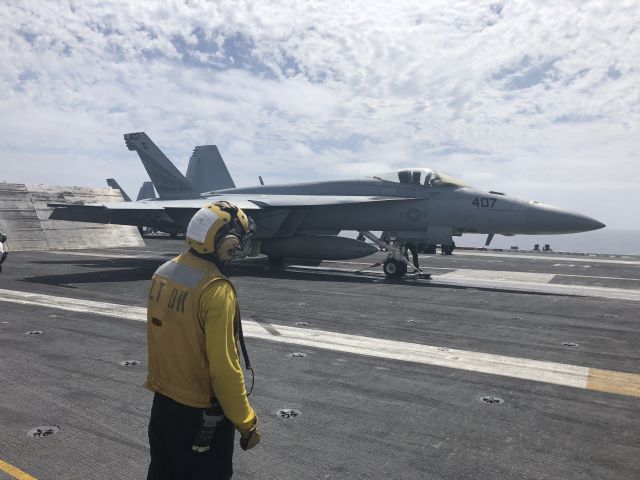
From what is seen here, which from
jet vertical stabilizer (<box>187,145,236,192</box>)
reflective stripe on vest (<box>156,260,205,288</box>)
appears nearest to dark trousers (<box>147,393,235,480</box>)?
reflective stripe on vest (<box>156,260,205,288</box>)

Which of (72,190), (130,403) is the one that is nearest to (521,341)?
(130,403)

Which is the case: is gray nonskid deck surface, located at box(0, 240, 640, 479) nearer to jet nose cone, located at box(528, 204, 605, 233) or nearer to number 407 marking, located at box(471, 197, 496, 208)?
jet nose cone, located at box(528, 204, 605, 233)

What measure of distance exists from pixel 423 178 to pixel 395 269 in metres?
3.50

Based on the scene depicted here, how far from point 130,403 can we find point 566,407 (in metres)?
5.16

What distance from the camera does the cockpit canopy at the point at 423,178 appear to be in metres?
17.3

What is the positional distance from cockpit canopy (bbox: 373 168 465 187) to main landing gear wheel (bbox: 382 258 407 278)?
120 inches

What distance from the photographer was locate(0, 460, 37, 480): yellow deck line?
3.97 metres

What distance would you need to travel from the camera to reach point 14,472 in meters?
4.05

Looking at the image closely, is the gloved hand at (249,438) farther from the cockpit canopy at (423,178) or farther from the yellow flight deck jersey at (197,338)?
the cockpit canopy at (423,178)

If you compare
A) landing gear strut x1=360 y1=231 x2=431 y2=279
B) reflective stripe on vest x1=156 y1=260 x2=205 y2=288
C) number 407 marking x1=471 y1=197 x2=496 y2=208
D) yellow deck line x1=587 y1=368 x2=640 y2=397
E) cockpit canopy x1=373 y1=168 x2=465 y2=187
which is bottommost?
yellow deck line x1=587 y1=368 x2=640 y2=397

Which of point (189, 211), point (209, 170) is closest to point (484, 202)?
point (189, 211)

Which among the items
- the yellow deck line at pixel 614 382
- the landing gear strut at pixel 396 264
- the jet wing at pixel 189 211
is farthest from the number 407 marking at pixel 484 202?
the yellow deck line at pixel 614 382

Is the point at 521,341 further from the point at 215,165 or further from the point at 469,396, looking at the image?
the point at 215,165

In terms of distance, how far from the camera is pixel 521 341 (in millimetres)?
8812
